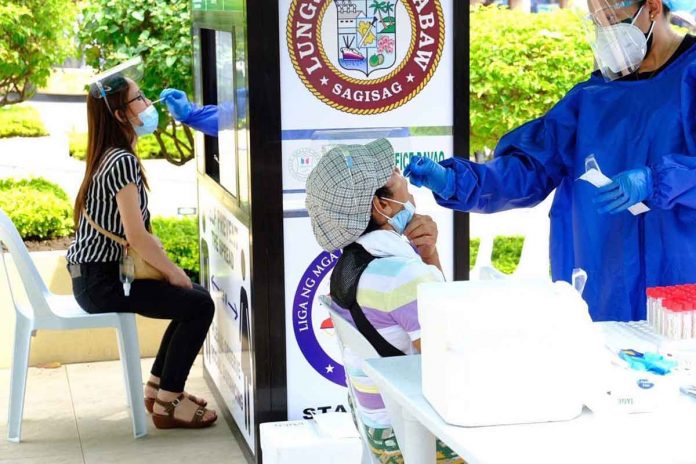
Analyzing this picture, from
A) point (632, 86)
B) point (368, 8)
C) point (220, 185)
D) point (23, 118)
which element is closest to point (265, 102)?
point (368, 8)

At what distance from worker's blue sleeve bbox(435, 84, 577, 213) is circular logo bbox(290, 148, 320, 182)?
623 millimetres

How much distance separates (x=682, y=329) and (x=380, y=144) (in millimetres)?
900

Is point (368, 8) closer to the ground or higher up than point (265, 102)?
higher up

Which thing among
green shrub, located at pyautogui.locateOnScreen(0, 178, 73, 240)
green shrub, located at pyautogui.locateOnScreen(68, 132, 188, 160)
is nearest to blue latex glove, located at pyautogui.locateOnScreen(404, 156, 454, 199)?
green shrub, located at pyautogui.locateOnScreen(0, 178, 73, 240)

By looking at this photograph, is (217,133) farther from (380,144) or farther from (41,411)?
(380,144)

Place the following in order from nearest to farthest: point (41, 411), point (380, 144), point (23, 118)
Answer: point (380, 144), point (41, 411), point (23, 118)

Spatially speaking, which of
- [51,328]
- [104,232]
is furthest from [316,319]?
[51,328]

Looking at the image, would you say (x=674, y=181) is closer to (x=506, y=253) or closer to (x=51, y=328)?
(x=51, y=328)

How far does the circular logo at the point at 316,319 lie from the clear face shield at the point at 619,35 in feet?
4.15

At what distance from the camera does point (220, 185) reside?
4770 millimetres

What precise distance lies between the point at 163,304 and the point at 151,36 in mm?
2123

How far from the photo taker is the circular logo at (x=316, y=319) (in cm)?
418

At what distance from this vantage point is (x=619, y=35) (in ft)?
10.9

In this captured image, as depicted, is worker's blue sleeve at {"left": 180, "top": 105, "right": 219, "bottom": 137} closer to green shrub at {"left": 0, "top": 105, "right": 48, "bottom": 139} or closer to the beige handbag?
the beige handbag
